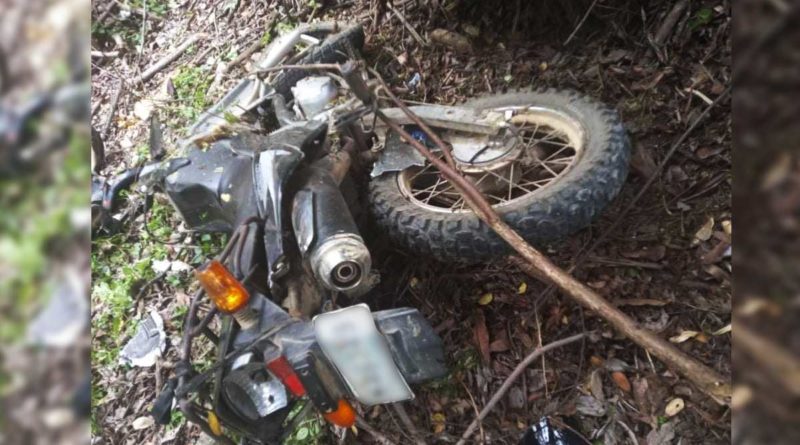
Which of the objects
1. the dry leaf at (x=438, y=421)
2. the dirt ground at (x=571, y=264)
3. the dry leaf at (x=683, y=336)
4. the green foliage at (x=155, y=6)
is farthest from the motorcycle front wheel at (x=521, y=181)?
the green foliage at (x=155, y=6)

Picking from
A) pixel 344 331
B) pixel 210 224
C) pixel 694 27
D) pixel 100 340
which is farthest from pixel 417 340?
pixel 100 340

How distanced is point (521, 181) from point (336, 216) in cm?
76

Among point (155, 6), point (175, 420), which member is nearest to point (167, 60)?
point (155, 6)

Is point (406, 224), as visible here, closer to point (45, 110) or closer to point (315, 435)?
point (315, 435)

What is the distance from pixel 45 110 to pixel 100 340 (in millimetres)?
2696

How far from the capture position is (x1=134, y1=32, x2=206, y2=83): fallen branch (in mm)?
4531

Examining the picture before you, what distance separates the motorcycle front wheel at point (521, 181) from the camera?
86.3 inches

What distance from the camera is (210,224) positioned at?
2701 millimetres

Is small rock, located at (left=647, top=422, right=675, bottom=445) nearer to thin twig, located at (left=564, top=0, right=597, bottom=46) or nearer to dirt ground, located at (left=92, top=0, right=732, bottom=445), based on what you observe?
dirt ground, located at (left=92, top=0, right=732, bottom=445)

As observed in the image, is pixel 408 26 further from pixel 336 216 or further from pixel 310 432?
pixel 310 432

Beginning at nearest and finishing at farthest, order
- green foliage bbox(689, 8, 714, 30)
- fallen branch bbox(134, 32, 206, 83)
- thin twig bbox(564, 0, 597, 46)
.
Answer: green foliage bbox(689, 8, 714, 30)
thin twig bbox(564, 0, 597, 46)
fallen branch bbox(134, 32, 206, 83)

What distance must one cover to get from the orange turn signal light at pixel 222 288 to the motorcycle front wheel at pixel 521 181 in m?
0.71

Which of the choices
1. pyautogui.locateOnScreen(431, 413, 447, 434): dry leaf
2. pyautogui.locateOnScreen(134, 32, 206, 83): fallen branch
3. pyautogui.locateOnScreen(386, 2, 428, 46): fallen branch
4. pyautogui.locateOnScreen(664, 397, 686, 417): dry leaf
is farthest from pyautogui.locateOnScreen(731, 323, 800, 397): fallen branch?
pyautogui.locateOnScreen(134, 32, 206, 83): fallen branch

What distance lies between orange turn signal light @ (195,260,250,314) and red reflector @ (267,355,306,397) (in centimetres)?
20
